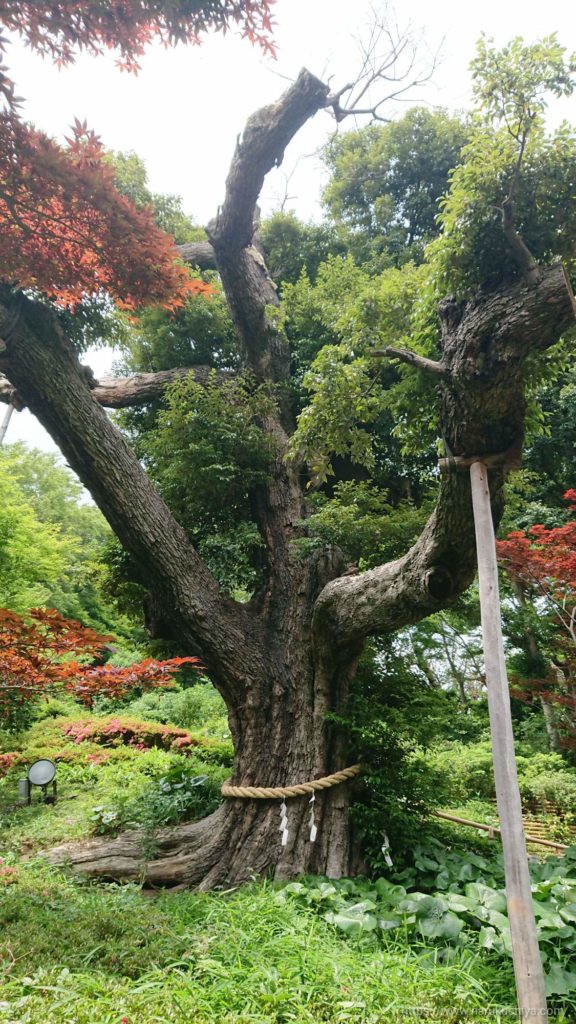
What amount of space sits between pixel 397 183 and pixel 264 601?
18.8ft

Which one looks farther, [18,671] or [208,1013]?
[18,671]

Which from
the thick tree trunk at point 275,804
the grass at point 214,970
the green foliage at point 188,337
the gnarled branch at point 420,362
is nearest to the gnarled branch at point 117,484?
the thick tree trunk at point 275,804

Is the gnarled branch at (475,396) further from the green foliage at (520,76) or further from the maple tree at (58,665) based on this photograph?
the maple tree at (58,665)

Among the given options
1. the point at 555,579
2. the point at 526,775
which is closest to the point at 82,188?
the point at 555,579

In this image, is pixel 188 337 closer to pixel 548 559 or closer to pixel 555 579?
pixel 548 559

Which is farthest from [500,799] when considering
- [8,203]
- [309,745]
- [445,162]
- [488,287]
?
[445,162]

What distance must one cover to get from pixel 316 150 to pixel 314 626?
707 cm

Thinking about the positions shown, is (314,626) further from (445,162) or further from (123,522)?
(445,162)

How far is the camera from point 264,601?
4.52m

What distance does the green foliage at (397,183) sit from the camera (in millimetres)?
6543

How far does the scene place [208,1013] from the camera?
1914mm

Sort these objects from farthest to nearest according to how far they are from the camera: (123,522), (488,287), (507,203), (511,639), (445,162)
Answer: (511,639) → (445,162) → (123,522) → (488,287) → (507,203)

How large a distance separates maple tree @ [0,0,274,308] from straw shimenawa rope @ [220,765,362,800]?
132 inches

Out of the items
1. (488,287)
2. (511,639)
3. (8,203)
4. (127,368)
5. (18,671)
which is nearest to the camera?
(488,287)
